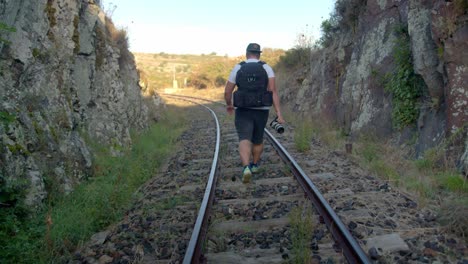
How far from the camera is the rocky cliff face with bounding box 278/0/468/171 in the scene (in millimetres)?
6805

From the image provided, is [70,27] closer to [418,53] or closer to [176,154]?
[176,154]

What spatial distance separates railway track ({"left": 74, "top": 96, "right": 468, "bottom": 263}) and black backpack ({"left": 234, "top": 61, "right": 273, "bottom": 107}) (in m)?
1.23

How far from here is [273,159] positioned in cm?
841

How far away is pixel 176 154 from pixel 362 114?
448cm

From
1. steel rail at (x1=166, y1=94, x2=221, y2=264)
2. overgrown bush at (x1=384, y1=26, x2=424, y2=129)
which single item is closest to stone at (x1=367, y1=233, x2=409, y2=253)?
steel rail at (x1=166, y1=94, x2=221, y2=264)

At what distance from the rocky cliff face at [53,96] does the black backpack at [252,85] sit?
2.84m

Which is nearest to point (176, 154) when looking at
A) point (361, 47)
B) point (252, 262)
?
point (361, 47)

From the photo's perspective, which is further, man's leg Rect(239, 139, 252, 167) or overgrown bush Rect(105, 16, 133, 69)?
overgrown bush Rect(105, 16, 133, 69)

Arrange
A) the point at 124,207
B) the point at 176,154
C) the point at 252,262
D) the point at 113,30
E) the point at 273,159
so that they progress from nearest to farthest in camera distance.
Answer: the point at 252,262 → the point at 124,207 → the point at 273,159 → the point at 176,154 → the point at 113,30

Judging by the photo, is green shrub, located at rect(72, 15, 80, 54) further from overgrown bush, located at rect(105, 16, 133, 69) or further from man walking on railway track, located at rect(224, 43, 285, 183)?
overgrown bush, located at rect(105, 16, 133, 69)

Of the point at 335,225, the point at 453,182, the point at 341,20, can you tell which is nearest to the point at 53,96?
the point at 335,225

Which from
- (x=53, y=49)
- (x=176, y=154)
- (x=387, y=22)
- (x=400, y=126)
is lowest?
(x=176, y=154)

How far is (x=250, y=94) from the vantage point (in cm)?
667

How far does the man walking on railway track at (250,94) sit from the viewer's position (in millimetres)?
6645
